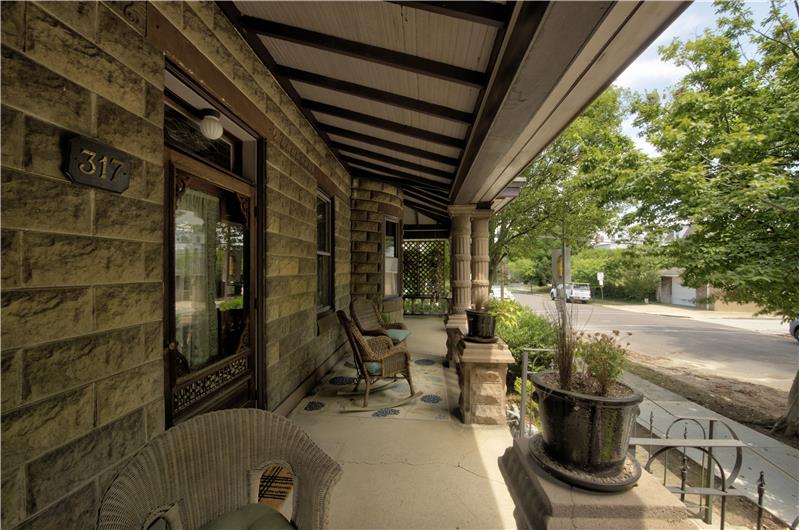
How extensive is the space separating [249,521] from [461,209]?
4212mm

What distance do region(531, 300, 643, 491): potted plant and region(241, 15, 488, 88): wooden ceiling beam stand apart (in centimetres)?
176

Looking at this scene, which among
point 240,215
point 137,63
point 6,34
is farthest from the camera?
point 240,215

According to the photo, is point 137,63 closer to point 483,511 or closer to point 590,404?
point 590,404

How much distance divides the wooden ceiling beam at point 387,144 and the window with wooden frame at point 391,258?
6.72 ft

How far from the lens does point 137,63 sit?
1.40 metres

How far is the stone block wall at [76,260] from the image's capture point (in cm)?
97

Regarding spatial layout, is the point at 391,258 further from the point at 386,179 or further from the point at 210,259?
the point at 210,259

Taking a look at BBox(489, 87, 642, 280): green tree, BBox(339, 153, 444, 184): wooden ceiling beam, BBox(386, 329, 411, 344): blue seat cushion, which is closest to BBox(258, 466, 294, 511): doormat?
BBox(386, 329, 411, 344): blue seat cushion

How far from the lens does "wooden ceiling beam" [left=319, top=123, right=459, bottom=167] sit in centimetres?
370

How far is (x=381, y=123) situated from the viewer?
3.25 m

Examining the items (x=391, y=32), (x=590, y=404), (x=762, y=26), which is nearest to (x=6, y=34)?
(x=391, y=32)

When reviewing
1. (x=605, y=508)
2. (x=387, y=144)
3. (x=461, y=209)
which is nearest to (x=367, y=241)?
(x=461, y=209)

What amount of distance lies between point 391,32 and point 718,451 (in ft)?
16.3

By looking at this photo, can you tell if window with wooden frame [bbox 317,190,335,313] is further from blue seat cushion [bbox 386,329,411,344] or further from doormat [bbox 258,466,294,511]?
doormat [bbox 258,466,294,511]
